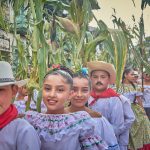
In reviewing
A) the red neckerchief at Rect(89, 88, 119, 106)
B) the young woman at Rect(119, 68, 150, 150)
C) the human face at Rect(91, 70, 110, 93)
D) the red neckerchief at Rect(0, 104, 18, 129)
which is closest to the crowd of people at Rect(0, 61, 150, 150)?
the red neckerchief at Rect(0, 104, 18, 129)

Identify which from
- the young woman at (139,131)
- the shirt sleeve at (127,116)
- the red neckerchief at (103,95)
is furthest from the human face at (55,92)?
the young woman at (139,131)

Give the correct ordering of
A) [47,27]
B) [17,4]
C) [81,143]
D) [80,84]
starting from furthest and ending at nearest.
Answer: [47,27] → [80,84] → [17,4] → [81,143]

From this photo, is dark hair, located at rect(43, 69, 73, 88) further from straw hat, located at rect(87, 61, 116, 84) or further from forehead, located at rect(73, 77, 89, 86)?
straw hat, located at rect(87, 61, 116, 84)

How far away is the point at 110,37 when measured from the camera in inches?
74.6

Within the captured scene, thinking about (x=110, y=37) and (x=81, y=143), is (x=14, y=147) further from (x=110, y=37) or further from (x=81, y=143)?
(x=110, y=37)

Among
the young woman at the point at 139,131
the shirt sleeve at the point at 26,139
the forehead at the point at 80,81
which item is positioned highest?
the forehead at the point at 80,81

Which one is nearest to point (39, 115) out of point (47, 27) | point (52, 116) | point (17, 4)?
point (52, 116)

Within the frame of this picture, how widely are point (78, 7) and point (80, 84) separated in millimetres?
456

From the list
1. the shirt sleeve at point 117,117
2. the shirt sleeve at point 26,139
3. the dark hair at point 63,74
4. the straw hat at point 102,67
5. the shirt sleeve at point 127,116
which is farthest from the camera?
the shirt sleeve at point 127,116

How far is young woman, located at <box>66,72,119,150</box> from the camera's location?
1.96 m

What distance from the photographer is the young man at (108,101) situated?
2553mm

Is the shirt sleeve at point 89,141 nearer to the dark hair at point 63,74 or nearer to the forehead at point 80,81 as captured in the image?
the dark hair at point 63,74

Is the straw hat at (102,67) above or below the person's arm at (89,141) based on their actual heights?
above

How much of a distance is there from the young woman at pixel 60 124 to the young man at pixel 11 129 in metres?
0.17
